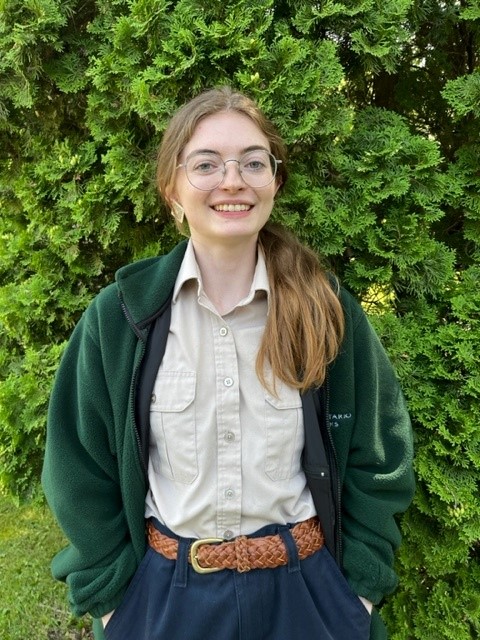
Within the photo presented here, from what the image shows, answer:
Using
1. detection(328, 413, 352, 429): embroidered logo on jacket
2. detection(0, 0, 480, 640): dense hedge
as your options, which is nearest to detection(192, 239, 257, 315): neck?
detection(328, 413, 352, 429): embroidered logo on jacket

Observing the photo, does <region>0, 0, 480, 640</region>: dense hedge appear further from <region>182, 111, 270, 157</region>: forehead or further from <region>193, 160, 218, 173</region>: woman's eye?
<region>193, 160, 218, 173</region>: woman's eye

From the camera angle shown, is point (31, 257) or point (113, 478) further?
point (31, 257)

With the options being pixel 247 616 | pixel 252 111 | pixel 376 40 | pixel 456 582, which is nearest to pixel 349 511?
pixel 247 616

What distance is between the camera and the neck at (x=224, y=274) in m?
1.87

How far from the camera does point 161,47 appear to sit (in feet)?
7.70

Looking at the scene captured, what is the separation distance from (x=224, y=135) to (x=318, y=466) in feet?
3.61

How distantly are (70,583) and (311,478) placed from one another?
2.82 feet

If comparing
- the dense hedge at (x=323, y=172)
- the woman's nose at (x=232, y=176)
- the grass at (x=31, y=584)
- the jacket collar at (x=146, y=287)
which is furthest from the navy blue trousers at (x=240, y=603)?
the grass at (x=31, y=584)

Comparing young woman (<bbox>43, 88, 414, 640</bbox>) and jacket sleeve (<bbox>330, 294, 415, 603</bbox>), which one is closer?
young woman (<bbox>43, 88, 414, 640</bbox>)

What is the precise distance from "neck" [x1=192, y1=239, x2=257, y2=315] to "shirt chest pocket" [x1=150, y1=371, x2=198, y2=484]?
28 centimetres

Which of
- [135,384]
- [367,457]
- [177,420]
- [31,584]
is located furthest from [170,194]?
[31,584]

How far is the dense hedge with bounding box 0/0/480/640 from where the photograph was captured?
7.62ft

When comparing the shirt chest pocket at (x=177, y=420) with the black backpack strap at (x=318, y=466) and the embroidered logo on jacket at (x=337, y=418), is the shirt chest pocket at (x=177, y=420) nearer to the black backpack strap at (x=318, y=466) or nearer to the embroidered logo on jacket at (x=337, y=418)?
the black backpack strap at (x=318, y=466)

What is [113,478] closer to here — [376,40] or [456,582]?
[456,582]
